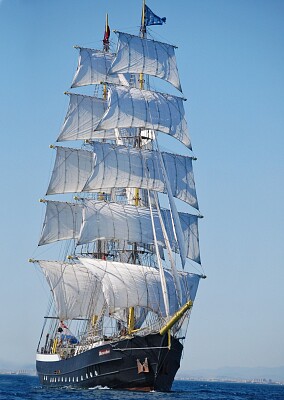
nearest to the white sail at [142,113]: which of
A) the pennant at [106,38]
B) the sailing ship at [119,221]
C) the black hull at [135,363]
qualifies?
the sailing ship at [119,221]

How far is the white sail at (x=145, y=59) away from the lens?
76.1 metres

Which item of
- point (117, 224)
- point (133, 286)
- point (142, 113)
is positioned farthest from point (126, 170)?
point (133, 286)

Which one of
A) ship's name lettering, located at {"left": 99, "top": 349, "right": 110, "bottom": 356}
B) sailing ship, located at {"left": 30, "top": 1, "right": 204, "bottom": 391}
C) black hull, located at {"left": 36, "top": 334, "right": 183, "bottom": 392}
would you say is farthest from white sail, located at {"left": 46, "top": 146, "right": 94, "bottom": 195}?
ship's name lettering, located at {"left": 99, "top": 349, "right": 110, "bottom": 356}

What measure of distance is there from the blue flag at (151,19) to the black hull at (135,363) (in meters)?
32.8

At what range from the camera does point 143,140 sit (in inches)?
3068

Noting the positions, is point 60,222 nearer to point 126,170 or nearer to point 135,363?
point 126,170

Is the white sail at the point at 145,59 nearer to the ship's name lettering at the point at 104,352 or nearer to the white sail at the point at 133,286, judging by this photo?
the white sail at the point at 133,286

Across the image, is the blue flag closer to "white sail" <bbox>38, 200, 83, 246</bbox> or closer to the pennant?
the pennant

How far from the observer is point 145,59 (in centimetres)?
7706

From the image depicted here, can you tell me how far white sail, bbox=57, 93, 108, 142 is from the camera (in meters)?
80.8

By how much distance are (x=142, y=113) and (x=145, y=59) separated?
20.9 ft

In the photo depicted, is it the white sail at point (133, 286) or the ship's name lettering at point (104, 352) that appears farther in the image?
the white sail at point (133, 286)

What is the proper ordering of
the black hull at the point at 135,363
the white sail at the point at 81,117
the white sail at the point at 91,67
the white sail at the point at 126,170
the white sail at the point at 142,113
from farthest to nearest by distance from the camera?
the white sail at the point at 91,67 < the white sail at the point at 81,117 < the white sail at the point at 142,113 < the white sail at the point at 126,170 < the black hull at the point at 135,363

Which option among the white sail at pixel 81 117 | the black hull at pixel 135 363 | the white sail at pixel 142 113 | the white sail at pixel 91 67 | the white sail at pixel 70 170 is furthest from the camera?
the white sail at pixel 91 67
